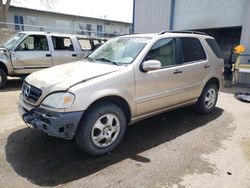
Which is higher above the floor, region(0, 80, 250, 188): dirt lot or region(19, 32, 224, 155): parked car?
region(19, 32, 224, 155): parked car

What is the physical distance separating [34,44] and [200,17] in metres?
8.05

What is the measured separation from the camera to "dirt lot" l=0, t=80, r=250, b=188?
296 centimetres

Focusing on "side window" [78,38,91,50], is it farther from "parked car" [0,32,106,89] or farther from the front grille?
the front grille

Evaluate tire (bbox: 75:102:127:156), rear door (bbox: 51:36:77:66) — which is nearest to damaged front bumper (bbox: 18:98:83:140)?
tire (bbox: 75:102:127:156)

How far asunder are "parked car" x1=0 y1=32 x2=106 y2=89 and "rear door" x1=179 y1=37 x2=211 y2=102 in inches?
147

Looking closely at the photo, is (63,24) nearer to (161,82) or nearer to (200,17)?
(200,17)

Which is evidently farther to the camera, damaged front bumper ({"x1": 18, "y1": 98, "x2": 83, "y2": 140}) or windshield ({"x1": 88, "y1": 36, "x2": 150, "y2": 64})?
windshield ({"x1": 88, "y1": 36, "x2": 150, "y2": 64})

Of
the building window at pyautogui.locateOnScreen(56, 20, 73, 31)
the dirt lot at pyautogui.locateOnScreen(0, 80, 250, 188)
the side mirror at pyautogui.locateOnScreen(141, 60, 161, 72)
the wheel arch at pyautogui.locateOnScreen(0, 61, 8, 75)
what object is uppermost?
the building window at pyautogui.locateOnScreen(56, 20, 73, 31)

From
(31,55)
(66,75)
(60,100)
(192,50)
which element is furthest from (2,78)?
(192,50)

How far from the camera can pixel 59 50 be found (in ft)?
28.5

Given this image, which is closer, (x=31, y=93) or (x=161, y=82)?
(x=31, y=93)

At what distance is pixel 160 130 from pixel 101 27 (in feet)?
103

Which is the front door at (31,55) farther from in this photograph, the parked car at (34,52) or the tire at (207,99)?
the tire at (207,99)

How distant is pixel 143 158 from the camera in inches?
137
